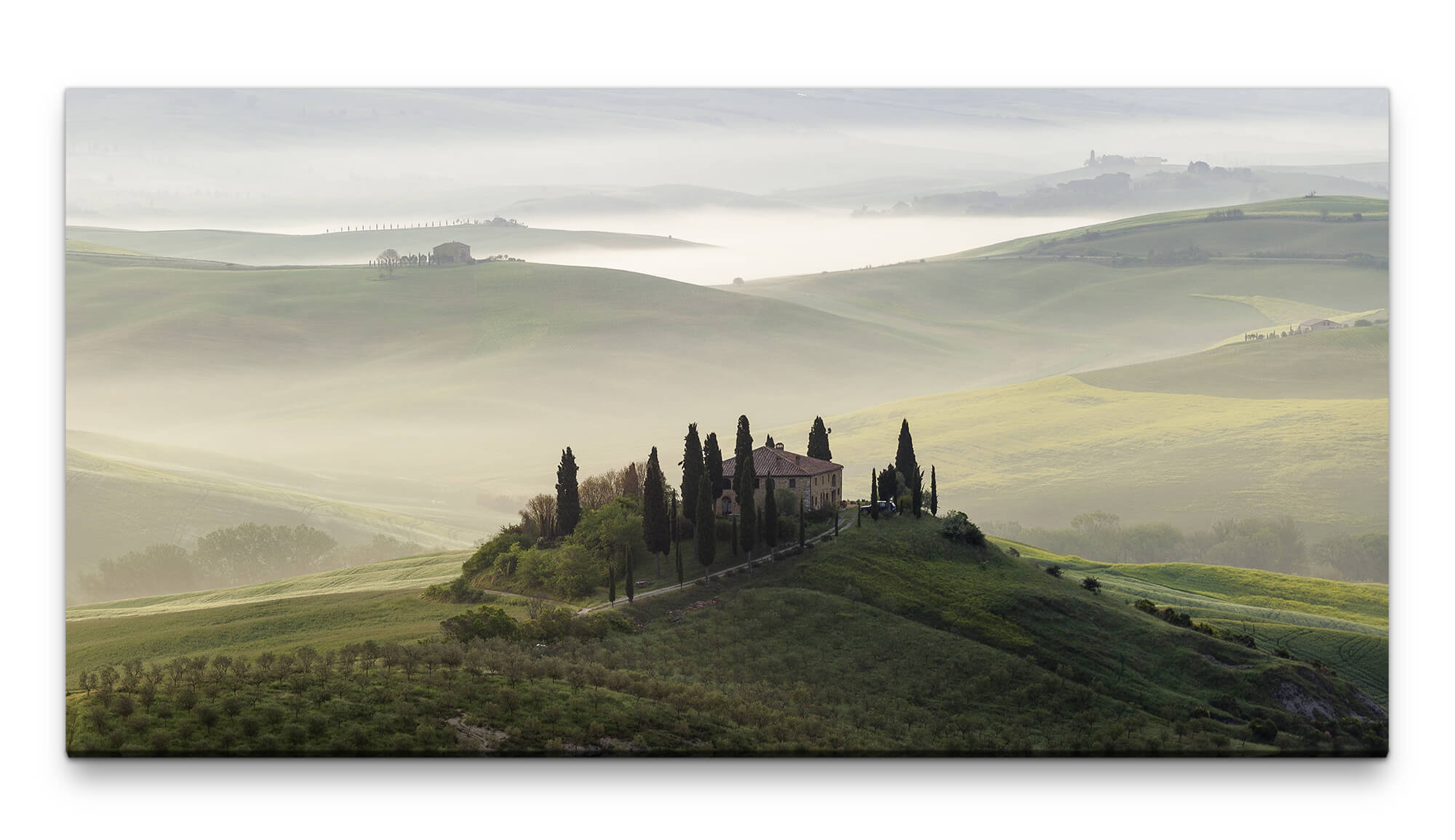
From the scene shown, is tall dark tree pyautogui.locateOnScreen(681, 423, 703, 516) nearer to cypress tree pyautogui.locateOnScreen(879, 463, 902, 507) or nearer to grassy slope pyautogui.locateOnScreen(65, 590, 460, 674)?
cypress tree pyautogui.locateOnScreen(879, 463, 902, 507)

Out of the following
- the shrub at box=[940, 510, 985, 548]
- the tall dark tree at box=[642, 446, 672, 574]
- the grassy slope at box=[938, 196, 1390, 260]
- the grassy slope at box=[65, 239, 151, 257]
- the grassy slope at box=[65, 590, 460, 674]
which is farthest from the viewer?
the grassy slope at box=[938, 196, 1390, 260]

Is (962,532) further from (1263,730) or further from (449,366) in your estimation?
(449,366)

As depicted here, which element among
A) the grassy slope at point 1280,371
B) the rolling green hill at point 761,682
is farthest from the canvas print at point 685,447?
the grassy slope at point 1280,371

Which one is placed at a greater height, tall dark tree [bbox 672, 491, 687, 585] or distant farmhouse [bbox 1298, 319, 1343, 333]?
distant farmhouse [bbox 1298, 319, 1343, 333]

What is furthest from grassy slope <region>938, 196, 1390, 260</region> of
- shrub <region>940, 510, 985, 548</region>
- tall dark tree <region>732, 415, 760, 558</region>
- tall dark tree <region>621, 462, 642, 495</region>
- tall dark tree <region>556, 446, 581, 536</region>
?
tall dark tree <region>556, 446, 581, 536</region>

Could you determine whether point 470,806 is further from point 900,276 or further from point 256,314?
point 900,276
